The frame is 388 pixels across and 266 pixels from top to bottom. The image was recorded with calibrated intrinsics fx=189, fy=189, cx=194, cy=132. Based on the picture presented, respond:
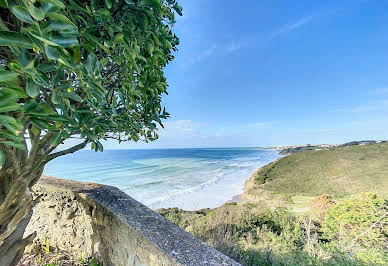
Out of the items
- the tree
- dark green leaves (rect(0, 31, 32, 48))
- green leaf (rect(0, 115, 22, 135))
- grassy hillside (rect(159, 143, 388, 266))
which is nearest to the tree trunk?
the tree

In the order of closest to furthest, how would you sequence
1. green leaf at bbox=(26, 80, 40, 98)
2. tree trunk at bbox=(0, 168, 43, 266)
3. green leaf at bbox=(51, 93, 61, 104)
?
green leaf at bbox=(26, 80, 40, 98) → green leaf at bbox=(51, 93, 61, 104) → tree trunk at bbox=(0, 168, 43, 266)

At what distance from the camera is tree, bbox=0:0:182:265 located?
564mm

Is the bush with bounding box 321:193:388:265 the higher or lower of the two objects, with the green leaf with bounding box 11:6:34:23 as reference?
lower

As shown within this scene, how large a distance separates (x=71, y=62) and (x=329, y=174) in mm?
24033

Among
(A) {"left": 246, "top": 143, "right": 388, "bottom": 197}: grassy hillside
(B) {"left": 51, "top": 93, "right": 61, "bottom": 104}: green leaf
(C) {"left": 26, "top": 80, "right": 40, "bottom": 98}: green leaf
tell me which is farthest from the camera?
(A) {"left": 246, "top": 143, "right": 388, "bottom": 197}: grassy hillside

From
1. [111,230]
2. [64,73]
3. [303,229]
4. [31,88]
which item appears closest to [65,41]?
[31,88]

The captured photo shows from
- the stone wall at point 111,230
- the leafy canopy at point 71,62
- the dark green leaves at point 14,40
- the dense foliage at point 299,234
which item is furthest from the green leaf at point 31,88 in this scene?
the dense foliage at point 299,234

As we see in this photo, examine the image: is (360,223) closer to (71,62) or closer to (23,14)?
(71,62)

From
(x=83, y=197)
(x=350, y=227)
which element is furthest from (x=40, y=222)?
(x=350, y=227)

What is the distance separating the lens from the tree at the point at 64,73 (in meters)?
0.56

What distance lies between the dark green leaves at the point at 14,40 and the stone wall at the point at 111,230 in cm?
152

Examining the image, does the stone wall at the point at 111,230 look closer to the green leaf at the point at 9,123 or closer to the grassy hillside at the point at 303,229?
the green leaf at the point at 9,123

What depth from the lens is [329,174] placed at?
1941cm

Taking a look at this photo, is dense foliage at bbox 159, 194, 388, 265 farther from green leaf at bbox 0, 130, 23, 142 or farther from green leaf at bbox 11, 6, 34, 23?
green leaf at bbox 11, 6, 34, 23
